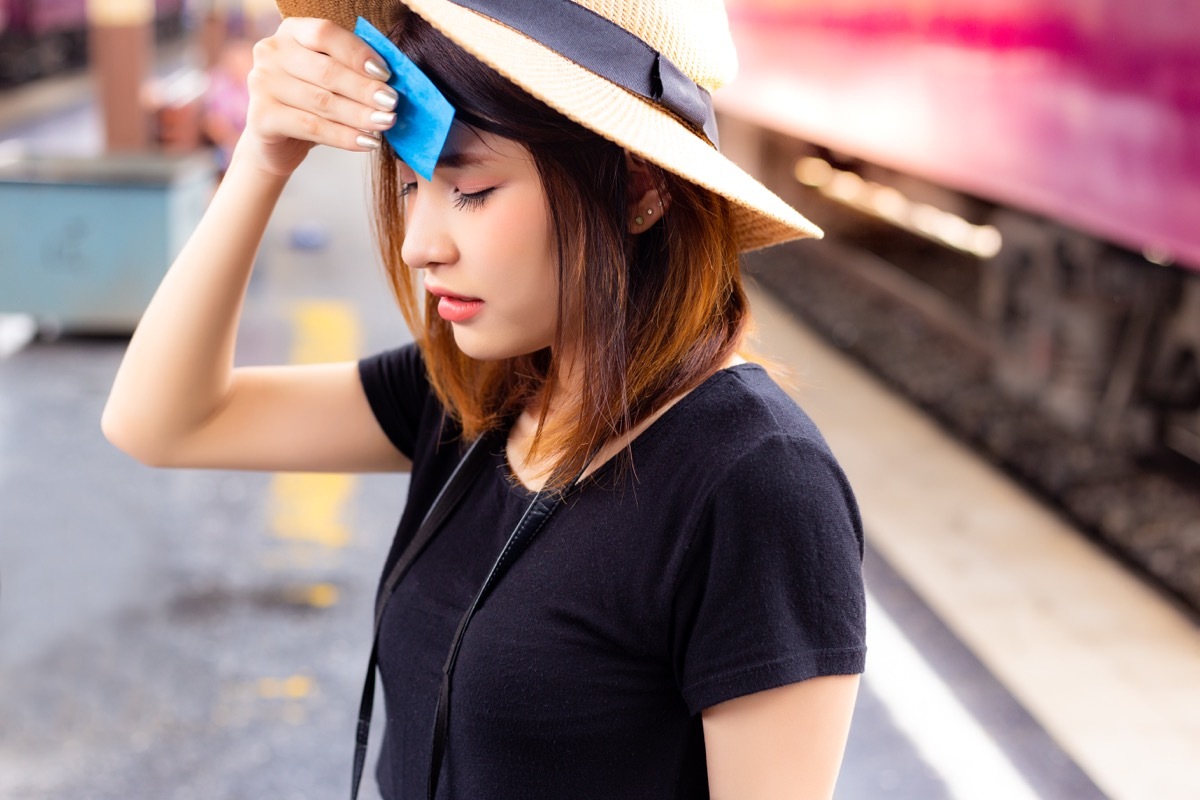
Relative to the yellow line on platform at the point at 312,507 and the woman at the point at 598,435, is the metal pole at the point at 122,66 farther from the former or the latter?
the woman at the point at 598,435

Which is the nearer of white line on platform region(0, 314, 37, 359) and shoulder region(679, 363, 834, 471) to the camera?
shoulder region(679, 363, 834, 471)

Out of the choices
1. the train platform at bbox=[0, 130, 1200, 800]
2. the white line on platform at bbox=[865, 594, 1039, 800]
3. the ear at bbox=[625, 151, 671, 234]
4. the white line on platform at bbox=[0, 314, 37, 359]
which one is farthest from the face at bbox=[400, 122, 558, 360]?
the white line on platform at bbox=[0, 314, 37, 359]

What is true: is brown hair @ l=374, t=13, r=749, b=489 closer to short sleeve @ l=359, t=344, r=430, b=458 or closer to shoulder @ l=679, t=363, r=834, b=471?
A: shoulder @ l=679, t=363, r=834, b=471

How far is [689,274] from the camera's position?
1161 millimetres

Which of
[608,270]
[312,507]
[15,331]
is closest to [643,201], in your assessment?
[608,270]

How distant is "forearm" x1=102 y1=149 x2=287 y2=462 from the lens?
1247 millimetres

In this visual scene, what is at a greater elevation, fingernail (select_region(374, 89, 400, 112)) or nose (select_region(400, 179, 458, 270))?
fingernail (select_region(374, 89, 400, 112))

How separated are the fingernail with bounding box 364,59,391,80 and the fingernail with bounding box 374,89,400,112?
0.02m

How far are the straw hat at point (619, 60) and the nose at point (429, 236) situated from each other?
135 millimetres

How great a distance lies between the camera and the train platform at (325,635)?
3070mm

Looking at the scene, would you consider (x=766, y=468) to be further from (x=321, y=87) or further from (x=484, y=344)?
(x=321, y=87)

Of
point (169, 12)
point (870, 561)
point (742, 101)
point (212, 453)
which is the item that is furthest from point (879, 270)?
point (169, 12)

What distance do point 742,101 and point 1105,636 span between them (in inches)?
246

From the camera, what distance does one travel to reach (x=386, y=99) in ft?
3.44
